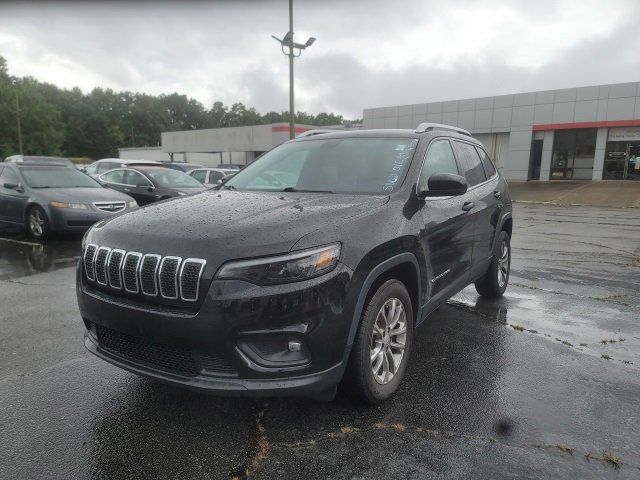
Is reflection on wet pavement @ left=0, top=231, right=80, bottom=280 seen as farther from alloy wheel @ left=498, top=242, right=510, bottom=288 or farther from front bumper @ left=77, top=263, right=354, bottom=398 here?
alloy wheel @ left=498, top=242, right=510, bottom=288

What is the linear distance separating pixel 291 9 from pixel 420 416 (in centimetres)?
1469

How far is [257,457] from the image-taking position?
2.46 metres

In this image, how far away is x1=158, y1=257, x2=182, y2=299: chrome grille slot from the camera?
2.39 metres

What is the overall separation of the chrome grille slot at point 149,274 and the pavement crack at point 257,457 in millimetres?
985

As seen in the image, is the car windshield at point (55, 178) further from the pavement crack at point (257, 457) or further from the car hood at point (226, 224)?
the pavement crack at point (257, 457)

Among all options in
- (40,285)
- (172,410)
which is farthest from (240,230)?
(40,285)

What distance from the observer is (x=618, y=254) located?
28.0 ft

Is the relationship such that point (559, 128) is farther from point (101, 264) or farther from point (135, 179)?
point (101, 264)

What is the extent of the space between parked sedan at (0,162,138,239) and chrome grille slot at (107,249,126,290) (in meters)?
6.44

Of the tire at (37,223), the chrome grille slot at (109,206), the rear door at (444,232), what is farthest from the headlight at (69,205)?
the rear door at (444,232)

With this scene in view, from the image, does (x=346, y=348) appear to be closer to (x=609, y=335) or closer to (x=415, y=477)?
(x=415, y=477)

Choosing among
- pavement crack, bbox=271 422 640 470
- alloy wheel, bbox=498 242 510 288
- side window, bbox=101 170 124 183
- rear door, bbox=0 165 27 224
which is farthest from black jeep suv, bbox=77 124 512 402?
side window, bbox=101 170 124 183

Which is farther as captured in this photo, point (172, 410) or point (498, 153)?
point (498, 153)

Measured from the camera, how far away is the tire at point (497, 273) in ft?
16.9
